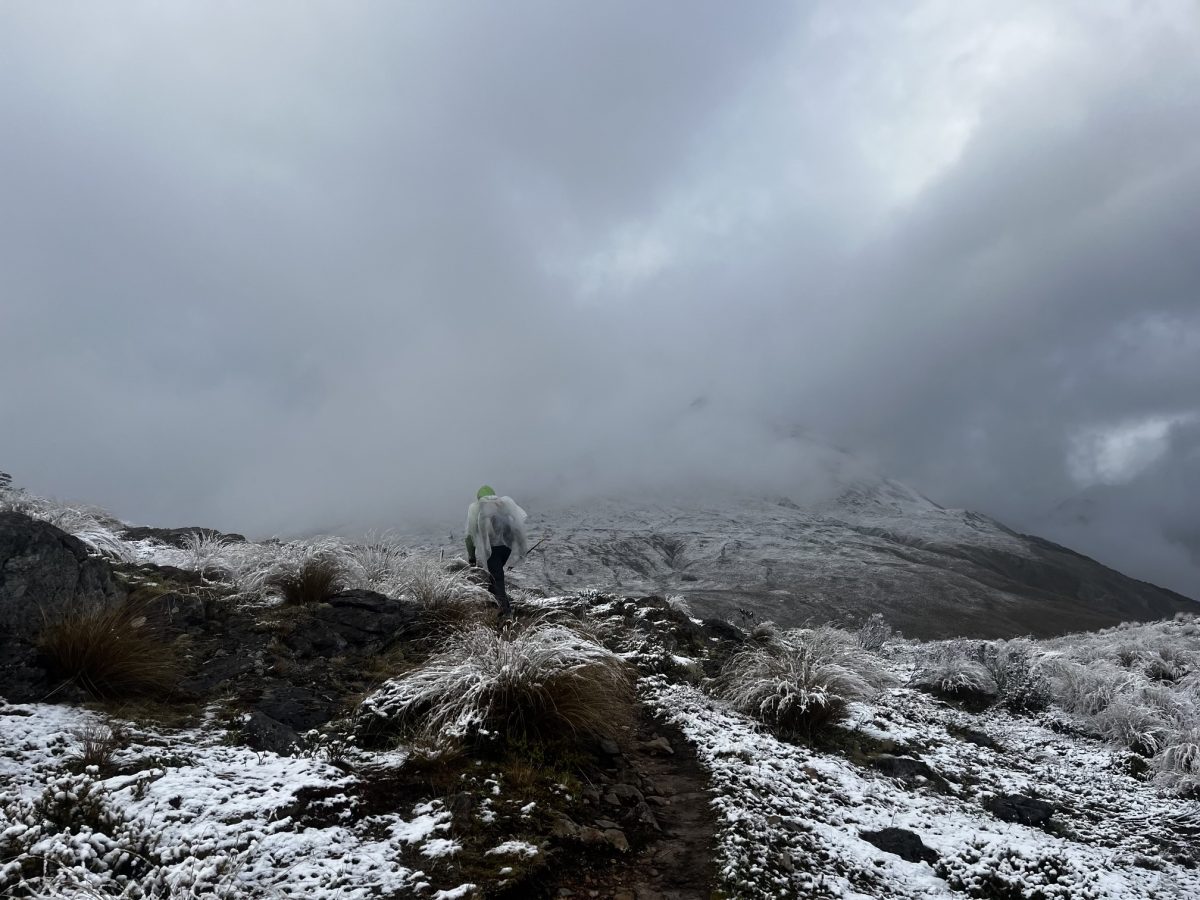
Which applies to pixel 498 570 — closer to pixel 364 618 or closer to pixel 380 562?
pixel 364 618

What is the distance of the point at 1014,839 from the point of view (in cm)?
524

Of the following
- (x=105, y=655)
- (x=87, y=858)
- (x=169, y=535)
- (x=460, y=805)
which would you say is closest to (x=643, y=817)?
(x=460, y=805)

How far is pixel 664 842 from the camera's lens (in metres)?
4.63

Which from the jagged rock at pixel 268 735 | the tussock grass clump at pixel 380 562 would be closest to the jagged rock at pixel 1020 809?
the jagged rock at pixel 268 735

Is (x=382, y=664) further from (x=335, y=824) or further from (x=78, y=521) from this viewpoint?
(x=78, y=521)

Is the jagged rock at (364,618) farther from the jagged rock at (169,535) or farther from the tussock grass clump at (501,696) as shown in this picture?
the jagged rock at (169,535)

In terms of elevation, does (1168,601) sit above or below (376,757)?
above

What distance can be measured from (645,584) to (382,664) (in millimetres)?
69231

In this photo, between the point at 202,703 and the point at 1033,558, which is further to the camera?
the point at 1033,558

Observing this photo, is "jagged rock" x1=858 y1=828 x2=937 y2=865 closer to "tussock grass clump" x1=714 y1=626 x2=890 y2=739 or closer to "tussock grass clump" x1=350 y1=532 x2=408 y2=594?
"tussock grass clump" x1=714 y1=626 x2=890 y2=739

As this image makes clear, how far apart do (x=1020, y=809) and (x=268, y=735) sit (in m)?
6.62

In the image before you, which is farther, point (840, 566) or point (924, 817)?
point (840, 566)

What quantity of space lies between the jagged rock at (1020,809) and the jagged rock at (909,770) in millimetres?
406

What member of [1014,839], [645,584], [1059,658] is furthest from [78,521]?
[645,584]
